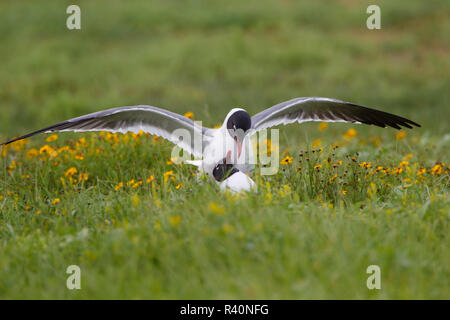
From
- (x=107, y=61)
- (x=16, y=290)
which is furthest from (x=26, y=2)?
(x=16, y=290)

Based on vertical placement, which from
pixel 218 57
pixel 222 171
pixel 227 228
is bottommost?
pixel 227 228

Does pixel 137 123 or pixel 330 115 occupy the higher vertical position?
pixel 330 115

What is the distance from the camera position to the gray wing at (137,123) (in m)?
5.43

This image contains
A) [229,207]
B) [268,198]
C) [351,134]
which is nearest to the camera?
[229,207]

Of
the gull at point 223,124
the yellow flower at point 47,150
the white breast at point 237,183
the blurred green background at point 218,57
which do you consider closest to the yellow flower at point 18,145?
the yellow flower at point 47,150

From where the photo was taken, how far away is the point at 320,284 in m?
3.35

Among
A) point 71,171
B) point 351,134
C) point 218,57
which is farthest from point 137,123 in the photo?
point 218,57

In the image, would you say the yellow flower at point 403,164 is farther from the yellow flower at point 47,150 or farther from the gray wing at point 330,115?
the yellow flower at point 47,150

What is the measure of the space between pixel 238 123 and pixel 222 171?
47cm

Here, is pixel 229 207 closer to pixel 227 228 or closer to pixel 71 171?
pixel 227 228

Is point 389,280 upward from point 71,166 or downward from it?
downward

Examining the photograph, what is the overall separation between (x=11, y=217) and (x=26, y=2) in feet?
61.4

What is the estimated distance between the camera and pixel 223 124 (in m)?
5.62

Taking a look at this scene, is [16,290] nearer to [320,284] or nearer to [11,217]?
[11,217]
